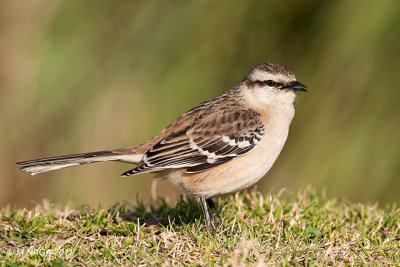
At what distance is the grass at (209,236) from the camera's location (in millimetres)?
5277

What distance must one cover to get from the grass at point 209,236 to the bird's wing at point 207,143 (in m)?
0.67

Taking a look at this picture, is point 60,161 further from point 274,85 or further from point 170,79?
point 170,79

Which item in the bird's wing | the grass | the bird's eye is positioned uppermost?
the bird's eye

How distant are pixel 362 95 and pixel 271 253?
4.54m

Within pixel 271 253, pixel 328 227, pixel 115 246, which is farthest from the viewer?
pixel 328 227

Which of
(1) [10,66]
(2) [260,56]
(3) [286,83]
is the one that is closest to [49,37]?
(1) [10,66]

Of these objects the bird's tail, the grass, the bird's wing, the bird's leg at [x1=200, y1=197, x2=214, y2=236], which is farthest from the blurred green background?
the bird's tail

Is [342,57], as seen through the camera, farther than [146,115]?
No

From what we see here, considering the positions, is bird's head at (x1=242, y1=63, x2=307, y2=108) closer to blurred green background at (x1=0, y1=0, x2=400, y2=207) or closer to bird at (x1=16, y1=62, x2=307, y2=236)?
bird at (x1=16, y1=62, x2=307, y2=236)

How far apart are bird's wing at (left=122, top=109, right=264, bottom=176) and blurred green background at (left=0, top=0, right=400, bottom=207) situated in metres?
2.45

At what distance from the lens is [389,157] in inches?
350

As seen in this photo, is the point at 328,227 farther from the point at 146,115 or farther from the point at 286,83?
the point at 146,115

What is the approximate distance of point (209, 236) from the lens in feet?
18.8

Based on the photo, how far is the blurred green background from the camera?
9.04m
